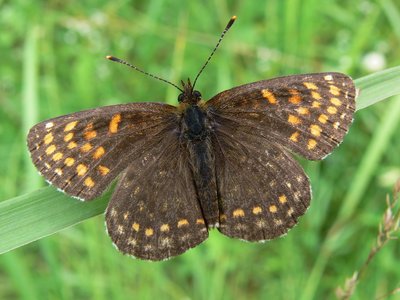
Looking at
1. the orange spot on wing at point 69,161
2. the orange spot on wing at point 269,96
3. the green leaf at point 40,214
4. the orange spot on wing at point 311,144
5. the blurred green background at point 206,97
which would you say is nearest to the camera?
the green leaf at point 40,214

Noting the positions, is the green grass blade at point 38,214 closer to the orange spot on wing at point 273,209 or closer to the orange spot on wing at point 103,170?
the orange spot on wing at point 103,170

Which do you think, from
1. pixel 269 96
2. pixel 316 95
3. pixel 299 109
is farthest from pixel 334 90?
pixel 269 96

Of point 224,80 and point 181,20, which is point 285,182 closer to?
point 224,80

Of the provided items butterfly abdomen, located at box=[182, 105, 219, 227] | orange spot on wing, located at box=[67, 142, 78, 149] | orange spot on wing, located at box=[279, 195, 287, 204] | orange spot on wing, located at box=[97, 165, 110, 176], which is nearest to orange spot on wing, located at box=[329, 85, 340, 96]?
orange spot on wing, located at box=[279, 195, 287, 204]

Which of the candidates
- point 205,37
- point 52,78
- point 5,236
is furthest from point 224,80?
point 5,236

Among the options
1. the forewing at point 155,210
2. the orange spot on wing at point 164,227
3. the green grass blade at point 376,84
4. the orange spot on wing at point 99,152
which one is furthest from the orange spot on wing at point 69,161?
the green grass blade at point 376,84

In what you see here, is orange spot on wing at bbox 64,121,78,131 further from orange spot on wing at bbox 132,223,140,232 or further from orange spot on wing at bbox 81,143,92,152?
orange spot on wing at bbox 132,223,140,232
